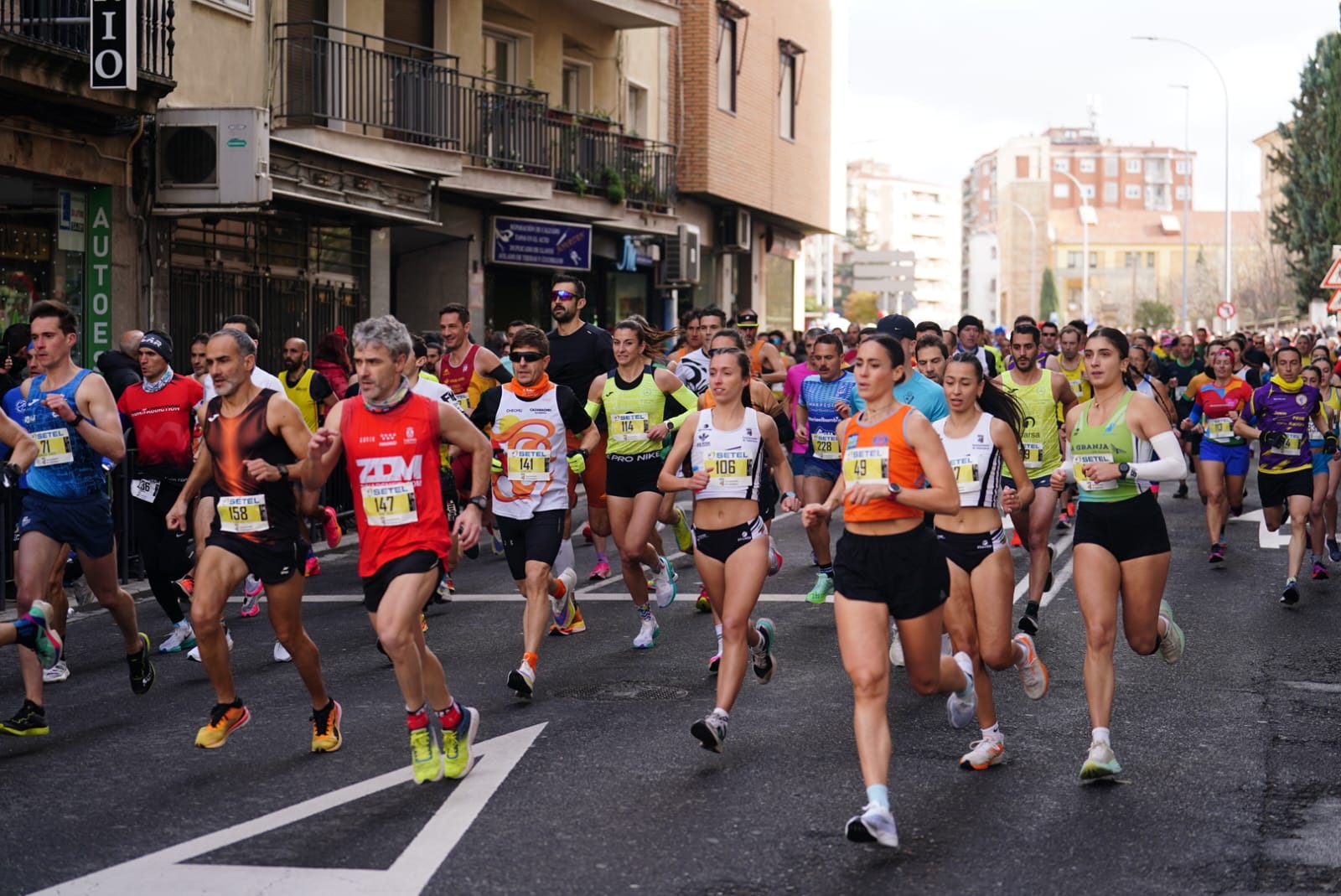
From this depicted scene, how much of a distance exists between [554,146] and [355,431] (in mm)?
20625

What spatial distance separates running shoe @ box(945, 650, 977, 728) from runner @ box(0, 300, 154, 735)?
4001 millimetres

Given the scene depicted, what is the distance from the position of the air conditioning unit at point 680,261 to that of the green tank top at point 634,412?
2064 cm

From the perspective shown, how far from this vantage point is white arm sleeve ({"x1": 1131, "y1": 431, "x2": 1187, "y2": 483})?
7.20m

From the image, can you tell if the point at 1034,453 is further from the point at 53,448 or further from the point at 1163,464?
the point at 53,448

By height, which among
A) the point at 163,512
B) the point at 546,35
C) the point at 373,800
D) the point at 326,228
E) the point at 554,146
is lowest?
the point at 373,800

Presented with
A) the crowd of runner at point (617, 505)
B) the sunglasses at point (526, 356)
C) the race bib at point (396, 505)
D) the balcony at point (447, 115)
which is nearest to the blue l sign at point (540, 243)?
the balcony at point (447, 115)

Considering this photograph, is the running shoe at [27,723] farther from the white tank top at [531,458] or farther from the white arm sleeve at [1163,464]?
the white arm sleeve at [1163,464]

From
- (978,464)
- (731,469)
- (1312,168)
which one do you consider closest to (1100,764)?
(978,464)

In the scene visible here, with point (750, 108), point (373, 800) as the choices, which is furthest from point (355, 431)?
point (750, 108)

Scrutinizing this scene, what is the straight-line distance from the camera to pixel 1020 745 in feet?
25.3

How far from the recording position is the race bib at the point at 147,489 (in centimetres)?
1022

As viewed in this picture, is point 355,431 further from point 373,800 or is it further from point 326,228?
point 326,228

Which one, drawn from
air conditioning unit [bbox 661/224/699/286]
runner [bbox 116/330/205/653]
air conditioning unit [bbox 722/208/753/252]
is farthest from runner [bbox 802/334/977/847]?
air conditioning unit [bbox 722/208/753/252]

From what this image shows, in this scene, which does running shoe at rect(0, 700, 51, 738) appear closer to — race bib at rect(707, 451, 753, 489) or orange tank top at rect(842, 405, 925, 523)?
race bib at rect(707, 451, 753, 489)
